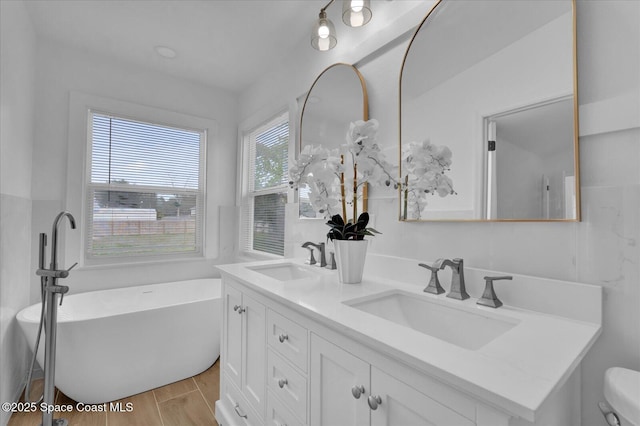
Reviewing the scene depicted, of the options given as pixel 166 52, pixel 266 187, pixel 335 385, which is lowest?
pixel 335 385

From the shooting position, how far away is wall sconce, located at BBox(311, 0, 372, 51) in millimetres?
1464

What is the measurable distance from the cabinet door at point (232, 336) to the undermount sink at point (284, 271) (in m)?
0.19

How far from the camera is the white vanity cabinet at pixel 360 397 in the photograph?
63cm

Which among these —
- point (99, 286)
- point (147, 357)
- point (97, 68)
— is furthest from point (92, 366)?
point (97, 68)

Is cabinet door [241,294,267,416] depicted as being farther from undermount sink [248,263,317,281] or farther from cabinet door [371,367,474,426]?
cabinet door [371,367,474,426]

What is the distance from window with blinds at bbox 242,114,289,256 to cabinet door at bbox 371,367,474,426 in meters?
1.93

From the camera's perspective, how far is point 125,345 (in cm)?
197

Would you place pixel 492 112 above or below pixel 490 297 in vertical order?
above

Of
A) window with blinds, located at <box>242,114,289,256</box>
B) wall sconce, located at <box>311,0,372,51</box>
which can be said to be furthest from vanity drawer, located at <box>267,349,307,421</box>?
wall sconce, located at <box>311,0,372,51</box>

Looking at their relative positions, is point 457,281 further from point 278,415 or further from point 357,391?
point 278,415

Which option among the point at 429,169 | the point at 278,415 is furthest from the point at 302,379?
the point at 429,169

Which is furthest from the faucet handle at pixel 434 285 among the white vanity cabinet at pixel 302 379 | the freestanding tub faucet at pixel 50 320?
the freestanding tub faucet at pixel 50 320

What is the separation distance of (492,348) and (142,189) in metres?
3.09

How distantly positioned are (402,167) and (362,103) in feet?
1.58
